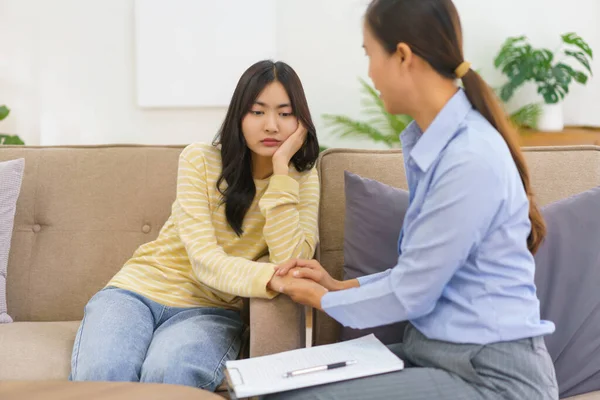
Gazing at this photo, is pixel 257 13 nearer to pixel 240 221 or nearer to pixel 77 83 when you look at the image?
pixel 77 83

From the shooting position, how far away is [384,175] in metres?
2.06

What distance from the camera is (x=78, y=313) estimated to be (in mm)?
2160

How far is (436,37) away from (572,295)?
76 cm

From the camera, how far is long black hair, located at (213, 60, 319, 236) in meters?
1.90

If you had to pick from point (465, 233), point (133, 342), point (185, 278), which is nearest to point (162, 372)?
point (133, 342)

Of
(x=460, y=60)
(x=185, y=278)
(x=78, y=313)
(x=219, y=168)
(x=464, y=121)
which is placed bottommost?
(x=78, y=313)

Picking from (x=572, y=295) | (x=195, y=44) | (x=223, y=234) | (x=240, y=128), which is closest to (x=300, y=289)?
(x=223, y=234)

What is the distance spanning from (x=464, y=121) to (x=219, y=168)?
0.80 m

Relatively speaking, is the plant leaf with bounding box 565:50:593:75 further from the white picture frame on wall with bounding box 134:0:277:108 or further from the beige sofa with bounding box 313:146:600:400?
the beige sofa with bounding box 313:146:600:400

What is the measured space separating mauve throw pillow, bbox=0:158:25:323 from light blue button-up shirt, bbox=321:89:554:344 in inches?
46.0

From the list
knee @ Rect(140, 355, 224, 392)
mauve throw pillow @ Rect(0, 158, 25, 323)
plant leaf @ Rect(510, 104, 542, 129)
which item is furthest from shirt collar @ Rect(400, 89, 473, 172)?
plant leaf @ Rect(510, 104, 542, 129)

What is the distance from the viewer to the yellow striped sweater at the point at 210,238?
1.82 meters

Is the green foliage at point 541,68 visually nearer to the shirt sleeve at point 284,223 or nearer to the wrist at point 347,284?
the shirt sleeve at point 284,223

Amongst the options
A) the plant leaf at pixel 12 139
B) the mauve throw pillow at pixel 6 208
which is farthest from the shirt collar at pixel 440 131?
the plant leaf at pixel 12 139
